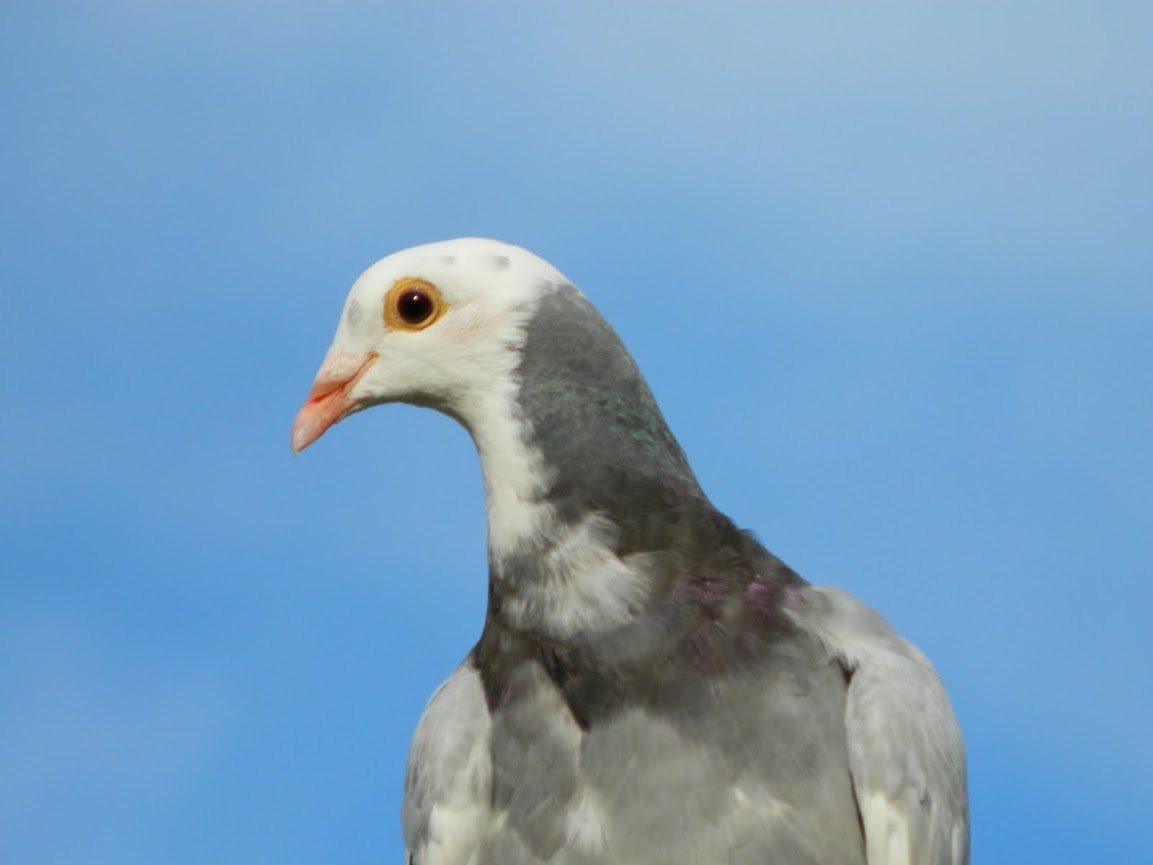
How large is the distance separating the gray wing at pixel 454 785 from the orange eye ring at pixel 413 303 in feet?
3.76

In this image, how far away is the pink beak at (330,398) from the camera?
16.6 feet

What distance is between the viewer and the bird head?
16.2 feet

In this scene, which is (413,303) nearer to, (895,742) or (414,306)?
(414,306)

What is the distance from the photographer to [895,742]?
15.5 feet

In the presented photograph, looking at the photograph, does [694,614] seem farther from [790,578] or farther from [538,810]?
[538,810]

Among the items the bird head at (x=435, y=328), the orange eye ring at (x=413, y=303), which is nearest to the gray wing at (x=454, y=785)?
the bird head at (x=435, y=328)

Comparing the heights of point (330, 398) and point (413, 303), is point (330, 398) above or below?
below

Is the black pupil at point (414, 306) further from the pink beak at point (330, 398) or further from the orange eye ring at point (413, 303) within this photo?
the pink beak at point (330, 398)

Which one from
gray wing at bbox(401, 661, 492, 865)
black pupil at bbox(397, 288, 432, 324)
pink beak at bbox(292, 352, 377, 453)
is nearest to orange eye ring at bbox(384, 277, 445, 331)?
black pupil at bbox(397, 288, 432, 324)

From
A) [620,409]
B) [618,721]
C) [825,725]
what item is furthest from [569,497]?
[825,725]

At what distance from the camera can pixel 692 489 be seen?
16.5ft

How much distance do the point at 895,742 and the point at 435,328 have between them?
1.77m

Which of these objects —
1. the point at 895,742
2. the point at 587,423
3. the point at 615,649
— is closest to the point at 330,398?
the point at 587,423

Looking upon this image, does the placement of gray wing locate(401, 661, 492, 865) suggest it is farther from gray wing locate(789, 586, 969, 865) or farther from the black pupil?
the black pupil
